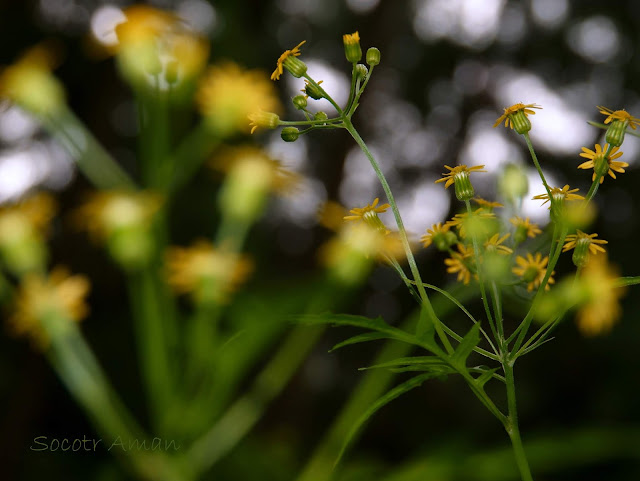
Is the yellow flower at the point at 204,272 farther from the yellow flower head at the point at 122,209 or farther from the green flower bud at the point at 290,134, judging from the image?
the green flower bud at the point at 290,134

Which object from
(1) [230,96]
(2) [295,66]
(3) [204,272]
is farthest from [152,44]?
(2) [295,66]

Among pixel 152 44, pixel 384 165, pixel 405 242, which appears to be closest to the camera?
pixel 405 242

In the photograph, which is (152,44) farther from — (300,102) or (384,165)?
(384,165)

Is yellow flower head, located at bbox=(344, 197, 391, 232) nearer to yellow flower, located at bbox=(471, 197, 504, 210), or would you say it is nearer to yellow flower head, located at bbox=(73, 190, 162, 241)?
yellow flower, located at bbox=(471, 197, 504, 210)

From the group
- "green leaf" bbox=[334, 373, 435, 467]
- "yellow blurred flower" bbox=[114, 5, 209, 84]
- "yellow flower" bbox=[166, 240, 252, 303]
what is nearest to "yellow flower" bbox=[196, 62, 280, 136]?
"yellow blurred flower" bbox=[114, 5, 209, 84]

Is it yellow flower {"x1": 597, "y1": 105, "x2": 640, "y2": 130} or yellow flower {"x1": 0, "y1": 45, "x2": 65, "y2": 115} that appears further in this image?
yellow flower {"x1": 0, "y1": 45, "x2": 65, "y2": 115}

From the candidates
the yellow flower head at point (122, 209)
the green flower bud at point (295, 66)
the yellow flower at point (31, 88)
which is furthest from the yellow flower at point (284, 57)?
the yellow flower at point (31, 88)
